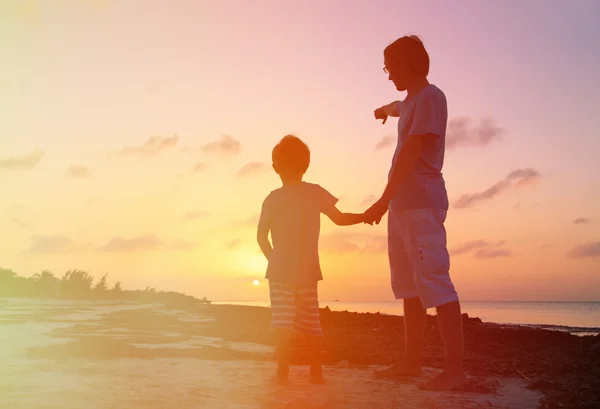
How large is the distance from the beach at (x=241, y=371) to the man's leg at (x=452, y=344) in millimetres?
94

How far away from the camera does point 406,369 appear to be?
4.17 m

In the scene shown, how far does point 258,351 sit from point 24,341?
2.29m

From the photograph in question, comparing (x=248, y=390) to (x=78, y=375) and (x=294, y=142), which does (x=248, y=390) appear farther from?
(x=294, y=142)

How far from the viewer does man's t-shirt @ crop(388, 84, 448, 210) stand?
158 inches

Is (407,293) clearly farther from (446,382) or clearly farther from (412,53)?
(412,53)

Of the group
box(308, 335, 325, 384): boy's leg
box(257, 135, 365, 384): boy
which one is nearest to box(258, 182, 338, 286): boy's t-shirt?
box(257, 135, 365, 384): boy

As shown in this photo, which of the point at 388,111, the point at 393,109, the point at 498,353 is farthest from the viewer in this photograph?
the point at 498,353

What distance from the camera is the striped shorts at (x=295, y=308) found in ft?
13.2

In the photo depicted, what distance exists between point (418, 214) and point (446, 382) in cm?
114

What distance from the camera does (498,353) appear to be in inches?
229

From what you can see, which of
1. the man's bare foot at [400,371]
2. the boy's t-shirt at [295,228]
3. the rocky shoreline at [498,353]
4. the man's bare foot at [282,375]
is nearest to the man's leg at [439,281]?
the man's bare foot at [400,371]

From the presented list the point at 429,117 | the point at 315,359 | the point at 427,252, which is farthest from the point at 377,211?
the point at 315,359

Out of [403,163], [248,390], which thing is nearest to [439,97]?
[403,163]

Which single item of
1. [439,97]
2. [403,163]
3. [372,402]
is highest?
[439,97]
